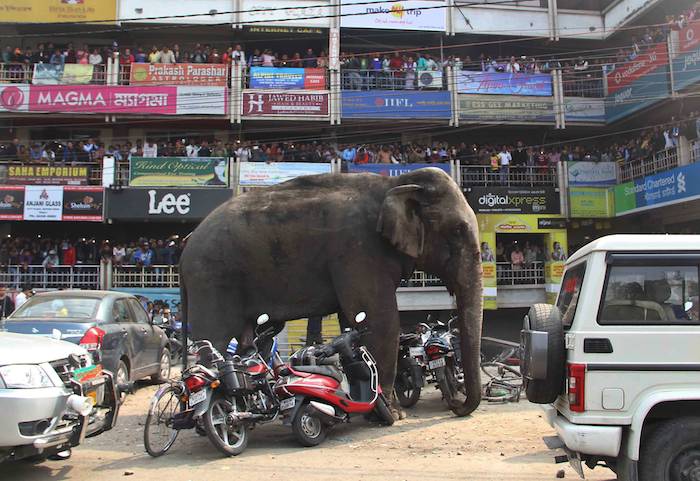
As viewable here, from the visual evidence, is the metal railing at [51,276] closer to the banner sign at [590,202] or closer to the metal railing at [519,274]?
the metal railing at [519,274]

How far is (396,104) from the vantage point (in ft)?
73.8

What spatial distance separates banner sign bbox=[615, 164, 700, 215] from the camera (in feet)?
59.3

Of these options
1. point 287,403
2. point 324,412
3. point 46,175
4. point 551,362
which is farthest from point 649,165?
point 46,175

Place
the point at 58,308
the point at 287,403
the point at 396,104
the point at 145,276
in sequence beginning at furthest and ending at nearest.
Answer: the point at 396,104 < the point at 145,276 < the point at 58,308 < the point at 287,403

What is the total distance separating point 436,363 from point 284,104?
50.6 feet

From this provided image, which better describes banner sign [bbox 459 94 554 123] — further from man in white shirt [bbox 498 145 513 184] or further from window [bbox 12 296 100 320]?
window [bbox 12 296 100 320]

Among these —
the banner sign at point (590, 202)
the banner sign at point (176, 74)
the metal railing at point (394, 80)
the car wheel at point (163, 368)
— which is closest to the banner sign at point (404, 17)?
the metal railing at point (394, 80)

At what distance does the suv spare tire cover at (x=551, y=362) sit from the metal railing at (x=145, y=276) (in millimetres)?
16355

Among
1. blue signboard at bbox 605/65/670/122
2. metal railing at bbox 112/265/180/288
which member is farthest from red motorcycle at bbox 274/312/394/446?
blue signboard at bbox 605/65/670/122

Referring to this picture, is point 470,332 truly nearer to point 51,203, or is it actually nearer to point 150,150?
point 150,150

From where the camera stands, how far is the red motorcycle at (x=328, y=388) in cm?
655

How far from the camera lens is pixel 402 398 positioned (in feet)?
29.5

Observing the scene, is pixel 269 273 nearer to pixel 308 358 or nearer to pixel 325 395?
pixel 308 358

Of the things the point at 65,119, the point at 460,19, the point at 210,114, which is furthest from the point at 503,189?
the point at 65,119
